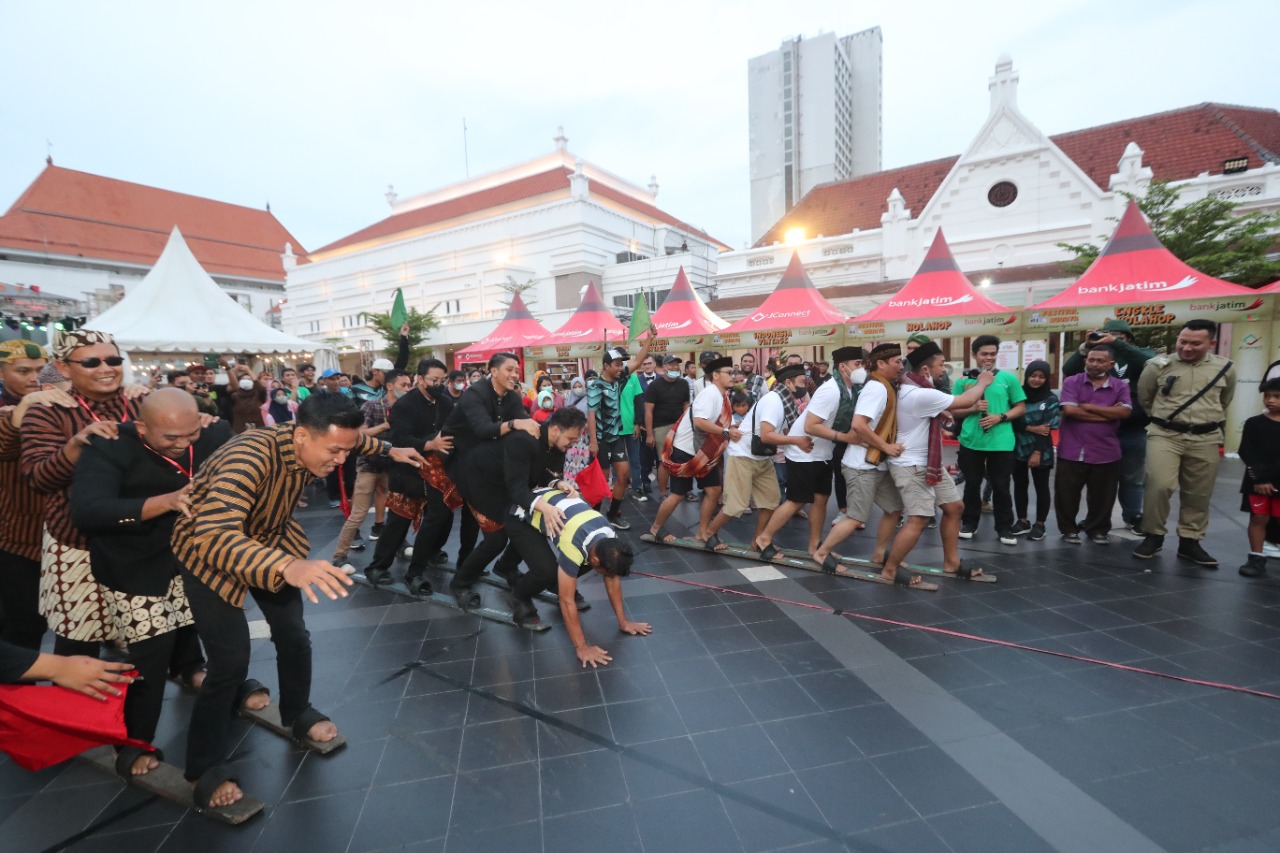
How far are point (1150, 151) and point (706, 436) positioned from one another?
23218mm

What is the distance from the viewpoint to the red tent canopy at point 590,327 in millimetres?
13641

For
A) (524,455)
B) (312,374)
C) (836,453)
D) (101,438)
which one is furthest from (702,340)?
(101,438)

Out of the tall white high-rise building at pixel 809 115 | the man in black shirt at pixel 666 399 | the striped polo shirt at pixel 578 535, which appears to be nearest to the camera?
the striped polo shirt at pixel 578 535

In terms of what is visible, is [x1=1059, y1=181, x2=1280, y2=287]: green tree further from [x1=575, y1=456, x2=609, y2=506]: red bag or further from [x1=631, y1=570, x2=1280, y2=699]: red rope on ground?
[x1=575, y1=456, x2=609, y2=506]: red bag

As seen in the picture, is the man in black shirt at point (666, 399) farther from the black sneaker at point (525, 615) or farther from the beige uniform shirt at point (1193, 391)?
the beige uniform shirt at point (1193, 391)

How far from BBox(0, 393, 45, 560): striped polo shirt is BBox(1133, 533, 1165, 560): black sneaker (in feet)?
25.2

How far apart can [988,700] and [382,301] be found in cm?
3868

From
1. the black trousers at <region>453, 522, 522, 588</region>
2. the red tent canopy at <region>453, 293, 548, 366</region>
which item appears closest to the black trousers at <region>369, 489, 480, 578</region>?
the black trousers at <region>453, 522, 522, 588</region>

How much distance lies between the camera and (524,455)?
11.8 ft

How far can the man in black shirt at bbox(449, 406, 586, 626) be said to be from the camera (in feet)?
11.7

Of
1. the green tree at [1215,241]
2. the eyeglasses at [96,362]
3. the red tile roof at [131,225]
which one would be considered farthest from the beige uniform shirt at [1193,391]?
the red tile roof at [131,225]

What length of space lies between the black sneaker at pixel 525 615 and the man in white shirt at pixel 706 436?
197 centimetres

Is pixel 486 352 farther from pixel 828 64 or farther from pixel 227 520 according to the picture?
pixel 828 64

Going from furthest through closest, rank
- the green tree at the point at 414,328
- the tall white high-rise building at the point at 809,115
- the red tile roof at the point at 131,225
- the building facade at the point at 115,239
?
1. the tall white high-rise building at the point at 809,115
2. the red tile roof at the point at 131,225
3. the building facade at the point at 115,239
4. the green tree at the point at 414,328
